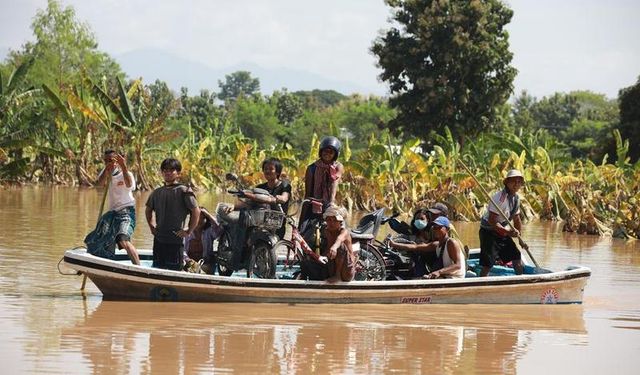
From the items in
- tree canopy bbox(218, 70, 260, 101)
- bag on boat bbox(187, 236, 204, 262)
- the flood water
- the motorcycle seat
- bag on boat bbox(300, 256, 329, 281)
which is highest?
tree canopy bbox(218, 70, 260, 101)

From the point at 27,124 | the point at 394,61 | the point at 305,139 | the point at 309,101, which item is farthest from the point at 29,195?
the point at 309,101

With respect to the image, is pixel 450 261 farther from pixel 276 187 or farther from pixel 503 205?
pixel 276 187

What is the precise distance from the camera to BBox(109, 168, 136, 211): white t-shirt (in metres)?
11.7

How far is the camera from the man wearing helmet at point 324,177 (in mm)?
12148

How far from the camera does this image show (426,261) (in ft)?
41.0

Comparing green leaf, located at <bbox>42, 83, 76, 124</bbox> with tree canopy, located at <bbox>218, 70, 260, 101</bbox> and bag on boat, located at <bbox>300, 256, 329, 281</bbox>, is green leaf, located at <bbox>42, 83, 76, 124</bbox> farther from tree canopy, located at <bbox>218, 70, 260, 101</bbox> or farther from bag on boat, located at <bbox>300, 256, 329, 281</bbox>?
tree canopy, located at <bbox>218, 70, 260, 101</bbox>

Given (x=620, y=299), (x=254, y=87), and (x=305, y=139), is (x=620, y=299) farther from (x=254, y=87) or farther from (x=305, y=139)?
(x=254, y=87)

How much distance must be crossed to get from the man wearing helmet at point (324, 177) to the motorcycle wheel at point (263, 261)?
1.72 feet

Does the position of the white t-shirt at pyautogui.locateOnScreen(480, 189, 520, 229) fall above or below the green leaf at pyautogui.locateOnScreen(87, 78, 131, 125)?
below

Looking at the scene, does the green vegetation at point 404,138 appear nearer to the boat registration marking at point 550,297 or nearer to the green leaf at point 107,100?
the green leaf at point 107,100

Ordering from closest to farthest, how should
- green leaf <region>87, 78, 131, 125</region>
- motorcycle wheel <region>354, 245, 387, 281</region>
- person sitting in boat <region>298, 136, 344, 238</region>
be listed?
person sitting in boat <region>298, 136, 344, 238</region> < motorcycle wheel <region>354, 245, 387, 281</region> < green leaf <region>87, 78, 131, 125</region>

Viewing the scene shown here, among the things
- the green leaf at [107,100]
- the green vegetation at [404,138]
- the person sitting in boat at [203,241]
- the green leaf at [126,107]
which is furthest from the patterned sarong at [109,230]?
the green leaf at [126,107]

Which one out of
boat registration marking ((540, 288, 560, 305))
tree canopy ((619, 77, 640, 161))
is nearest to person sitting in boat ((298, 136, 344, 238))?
boat registration marking ((540, 288, 560, 305))

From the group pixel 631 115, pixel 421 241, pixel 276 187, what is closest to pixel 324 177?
pixel 276 187
